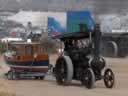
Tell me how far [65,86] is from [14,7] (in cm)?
5485

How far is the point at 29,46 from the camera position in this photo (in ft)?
87.7

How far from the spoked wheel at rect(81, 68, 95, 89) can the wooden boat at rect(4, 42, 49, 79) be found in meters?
4.23

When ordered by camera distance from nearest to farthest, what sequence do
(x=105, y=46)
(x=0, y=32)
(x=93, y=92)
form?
(x=93, y=92), (x=105, y=46), (x=0, y=32)

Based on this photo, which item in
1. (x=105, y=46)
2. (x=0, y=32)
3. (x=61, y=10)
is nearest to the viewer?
(x=105, y=46)

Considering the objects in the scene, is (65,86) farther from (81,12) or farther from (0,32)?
(0,32)

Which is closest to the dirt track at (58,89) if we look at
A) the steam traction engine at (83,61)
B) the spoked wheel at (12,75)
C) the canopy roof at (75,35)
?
the steam traction engine at (83,61)

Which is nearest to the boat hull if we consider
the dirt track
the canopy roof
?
the dirt track

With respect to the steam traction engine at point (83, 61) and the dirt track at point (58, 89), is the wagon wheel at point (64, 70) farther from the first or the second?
the dirt track at point (58, 89)

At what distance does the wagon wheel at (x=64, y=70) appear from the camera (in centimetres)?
2292

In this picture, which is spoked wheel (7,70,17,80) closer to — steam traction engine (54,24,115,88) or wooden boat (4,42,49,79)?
wooden boat (4,42,49,79)

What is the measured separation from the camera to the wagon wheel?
75.2 feet

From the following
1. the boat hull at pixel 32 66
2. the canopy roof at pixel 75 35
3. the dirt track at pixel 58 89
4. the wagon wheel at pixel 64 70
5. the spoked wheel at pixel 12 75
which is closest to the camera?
the dirt track at pixel 58 89

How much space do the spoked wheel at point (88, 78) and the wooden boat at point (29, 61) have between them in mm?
4232

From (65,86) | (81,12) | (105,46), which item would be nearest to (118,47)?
(105,46)
